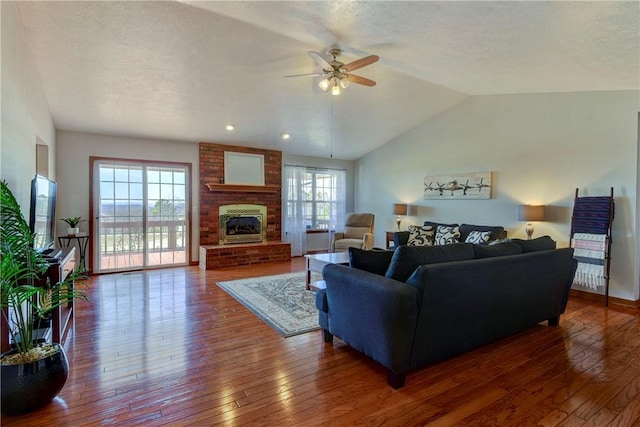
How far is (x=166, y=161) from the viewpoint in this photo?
19.8 feet

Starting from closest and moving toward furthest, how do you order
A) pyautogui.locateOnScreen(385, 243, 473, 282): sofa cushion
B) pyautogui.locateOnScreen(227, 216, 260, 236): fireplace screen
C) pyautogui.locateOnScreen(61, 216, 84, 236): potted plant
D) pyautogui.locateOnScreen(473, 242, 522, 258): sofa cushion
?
pyautogui.locateOnScreen(385, 243, 473, 282): sofa cushion < pyautogui.locateOnScreen(473, 242, 522, 258): sofa cushion < pyautogui.locateOnScreen(61, 216, 84, 236): potted plant < pyautogui.locateOnScreen(227, 216, 260, 236): fireplace screen

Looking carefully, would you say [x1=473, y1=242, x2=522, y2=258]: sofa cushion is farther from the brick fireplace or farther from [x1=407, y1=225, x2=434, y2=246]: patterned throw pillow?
the brick fireplace

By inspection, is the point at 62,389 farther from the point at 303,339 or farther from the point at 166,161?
the point at 166,161

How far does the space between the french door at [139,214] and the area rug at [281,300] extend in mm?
1901

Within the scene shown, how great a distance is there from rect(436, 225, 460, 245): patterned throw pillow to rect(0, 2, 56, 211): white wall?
201 inches

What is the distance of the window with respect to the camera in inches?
293

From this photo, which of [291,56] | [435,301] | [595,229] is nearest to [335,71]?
[291,56]

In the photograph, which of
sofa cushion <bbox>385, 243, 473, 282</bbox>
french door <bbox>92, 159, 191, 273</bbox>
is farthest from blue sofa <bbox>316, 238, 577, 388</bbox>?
french door <bbox>92, 159, 191, 273</bbox>

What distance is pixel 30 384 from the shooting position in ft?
6.17

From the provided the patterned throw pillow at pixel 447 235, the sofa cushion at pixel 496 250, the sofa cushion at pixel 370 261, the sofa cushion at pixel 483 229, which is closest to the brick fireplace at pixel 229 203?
the patterned throw pillow at pixel 447 235

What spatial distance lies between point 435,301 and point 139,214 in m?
5.41

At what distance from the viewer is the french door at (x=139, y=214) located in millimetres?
5586

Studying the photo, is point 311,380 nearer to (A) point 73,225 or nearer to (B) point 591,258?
(B) point 591,258

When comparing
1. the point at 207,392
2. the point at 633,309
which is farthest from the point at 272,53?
the point at 633,309
